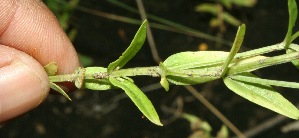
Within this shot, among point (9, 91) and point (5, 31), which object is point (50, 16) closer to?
point (5, 31)

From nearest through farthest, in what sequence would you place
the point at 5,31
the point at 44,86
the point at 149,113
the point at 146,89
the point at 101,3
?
the point at 149,113 → the point at 44,86 → the point at 5,31 → the point at 146,89 → the point at 101,3

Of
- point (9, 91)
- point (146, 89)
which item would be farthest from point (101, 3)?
point (9, 91)

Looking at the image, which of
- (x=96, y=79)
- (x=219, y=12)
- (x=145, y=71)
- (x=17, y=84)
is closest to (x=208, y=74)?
(x=145, y=71)

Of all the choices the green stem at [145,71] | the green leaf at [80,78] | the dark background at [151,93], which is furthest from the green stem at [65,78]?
the dark background at [151,93]

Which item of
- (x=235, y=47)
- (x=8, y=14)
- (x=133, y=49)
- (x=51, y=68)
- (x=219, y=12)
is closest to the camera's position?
(x=235, y=47)

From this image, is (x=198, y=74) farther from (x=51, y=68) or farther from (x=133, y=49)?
(x=51, y=68)

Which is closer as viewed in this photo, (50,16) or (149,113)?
(149,113)
